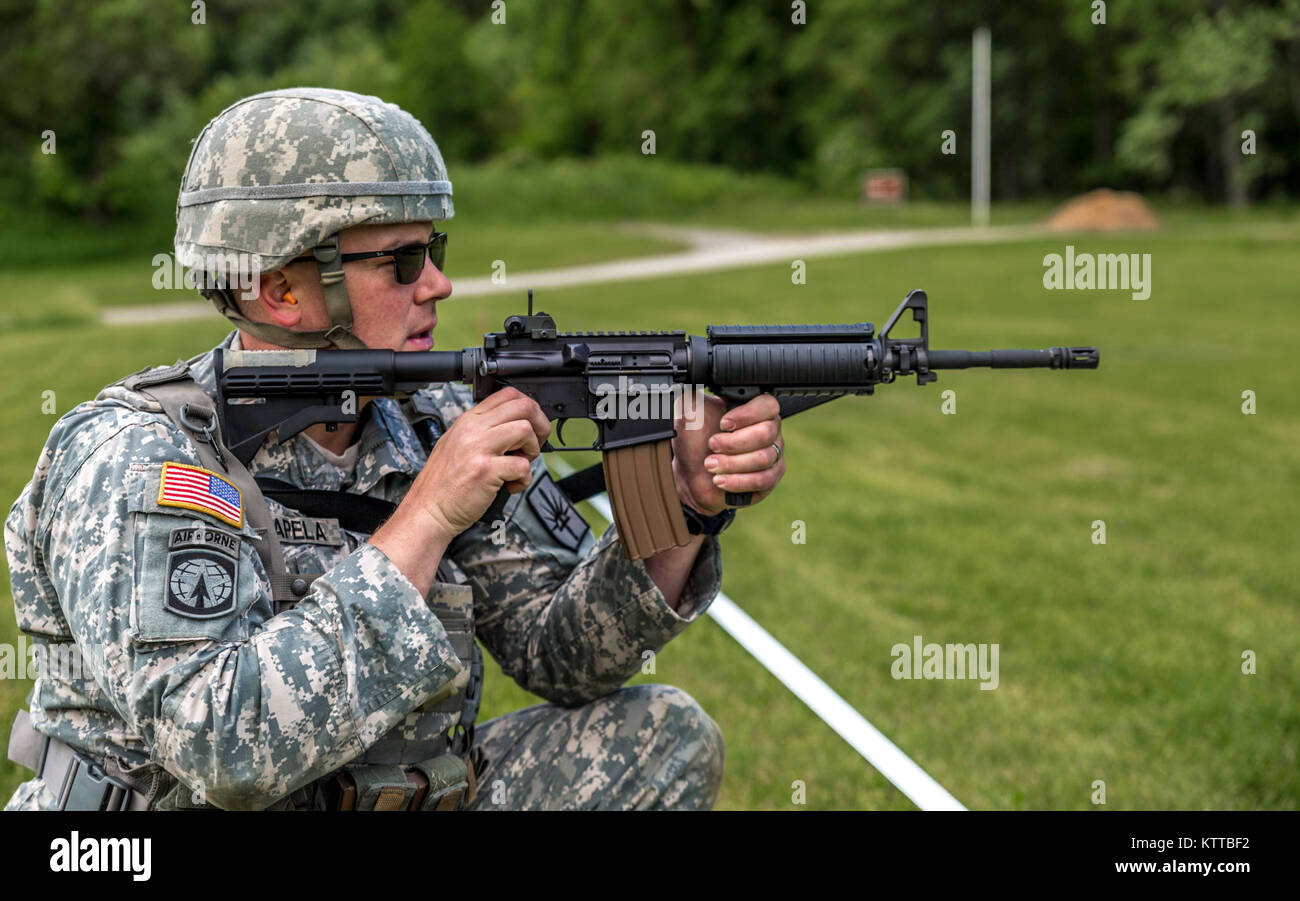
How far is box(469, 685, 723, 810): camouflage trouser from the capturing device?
10.8 feet

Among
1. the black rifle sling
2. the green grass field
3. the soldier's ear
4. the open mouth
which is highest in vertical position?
the soldier's ear

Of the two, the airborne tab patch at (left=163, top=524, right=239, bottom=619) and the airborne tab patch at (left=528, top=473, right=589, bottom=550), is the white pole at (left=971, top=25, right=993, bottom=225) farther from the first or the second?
the airborne tab patch at (left=163, top=524, right=239, bottom=619)

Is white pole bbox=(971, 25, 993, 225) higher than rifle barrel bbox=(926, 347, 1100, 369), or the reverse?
white pole bbox=(971, 25, 993, 225)

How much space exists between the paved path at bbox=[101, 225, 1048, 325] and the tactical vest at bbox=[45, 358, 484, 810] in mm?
19376

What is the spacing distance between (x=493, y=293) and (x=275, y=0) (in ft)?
101

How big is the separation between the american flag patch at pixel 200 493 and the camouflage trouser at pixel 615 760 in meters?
1.07

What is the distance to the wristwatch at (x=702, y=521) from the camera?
10.5 feet

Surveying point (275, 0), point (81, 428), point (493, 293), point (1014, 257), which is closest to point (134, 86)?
point (275, 0)

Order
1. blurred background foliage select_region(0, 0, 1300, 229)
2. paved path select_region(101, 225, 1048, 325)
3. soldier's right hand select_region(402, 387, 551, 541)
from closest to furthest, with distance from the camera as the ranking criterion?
1. soldier's right hand select_region(402, 387, 551, 541)
2. paved path select_region(101, 225, 1048, 325)
3. blurred background foliage select_region(0, 0, 1300, 229)

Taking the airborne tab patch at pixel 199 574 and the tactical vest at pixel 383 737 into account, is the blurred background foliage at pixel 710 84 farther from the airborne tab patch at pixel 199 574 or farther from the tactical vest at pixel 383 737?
the airborne tab patch at pixel 199 574

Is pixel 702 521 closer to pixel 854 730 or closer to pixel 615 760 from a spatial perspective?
pixel 615 760

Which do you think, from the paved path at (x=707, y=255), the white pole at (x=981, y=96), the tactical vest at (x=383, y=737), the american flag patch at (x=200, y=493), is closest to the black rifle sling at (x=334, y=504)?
the tactical vest at (x=383, y=737)

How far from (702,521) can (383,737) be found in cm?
90

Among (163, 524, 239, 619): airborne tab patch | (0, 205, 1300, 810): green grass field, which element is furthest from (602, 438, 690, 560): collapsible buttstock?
(0, 205, 1300, 810): green grass field
